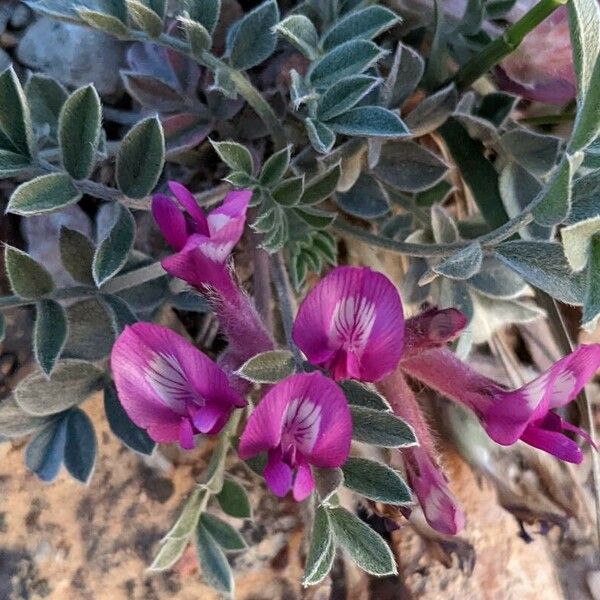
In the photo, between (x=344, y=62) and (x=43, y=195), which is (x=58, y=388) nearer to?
(x=43, y=195)

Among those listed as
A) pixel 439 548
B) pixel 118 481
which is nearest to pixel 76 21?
pixel 118 481

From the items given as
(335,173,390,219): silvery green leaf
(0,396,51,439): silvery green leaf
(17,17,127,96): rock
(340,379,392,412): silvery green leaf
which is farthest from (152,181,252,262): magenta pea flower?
(17,17,127,96): rock

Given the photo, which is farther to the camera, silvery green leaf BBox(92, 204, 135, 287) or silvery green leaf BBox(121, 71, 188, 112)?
silvery green leaf BBox(121, 71, 188, 112)

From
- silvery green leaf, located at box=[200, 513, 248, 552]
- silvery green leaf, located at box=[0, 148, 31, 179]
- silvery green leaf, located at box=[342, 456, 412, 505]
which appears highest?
silvery green leaf, located at box=[0, 148, 31, 179]

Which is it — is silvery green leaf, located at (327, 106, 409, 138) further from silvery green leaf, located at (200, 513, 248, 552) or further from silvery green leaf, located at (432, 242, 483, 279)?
silvery green leaf, located at (200, 513, 248, 552)

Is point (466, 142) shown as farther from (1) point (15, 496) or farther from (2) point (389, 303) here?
(1) point (15, 496)

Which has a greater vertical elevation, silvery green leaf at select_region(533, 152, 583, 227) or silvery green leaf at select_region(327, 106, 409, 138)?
silvery green leaf at select_region(533, 152, 583, 227)

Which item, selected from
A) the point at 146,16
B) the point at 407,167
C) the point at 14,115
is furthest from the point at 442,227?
the point at 14,115
